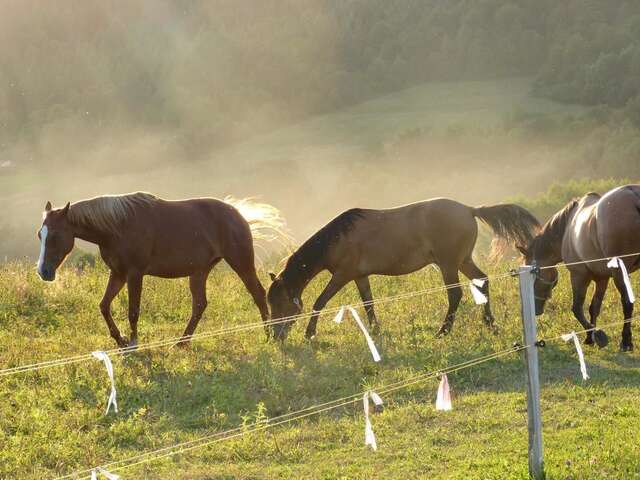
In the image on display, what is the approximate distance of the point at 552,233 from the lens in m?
11.6

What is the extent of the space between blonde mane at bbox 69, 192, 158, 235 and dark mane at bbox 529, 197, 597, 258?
18.2 ft

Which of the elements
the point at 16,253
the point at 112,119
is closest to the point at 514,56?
the point at 112,119

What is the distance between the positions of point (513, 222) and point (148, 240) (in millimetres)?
5122

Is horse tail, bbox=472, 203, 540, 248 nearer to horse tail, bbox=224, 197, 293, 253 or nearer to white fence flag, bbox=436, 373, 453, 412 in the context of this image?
horse tail, bbox=224, 197, 293, 253

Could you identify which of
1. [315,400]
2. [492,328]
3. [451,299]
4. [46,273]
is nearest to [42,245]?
[46,273]

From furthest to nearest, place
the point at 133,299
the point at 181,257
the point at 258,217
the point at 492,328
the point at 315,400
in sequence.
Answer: the point at 258,217 → the point at 492,328 → the point at 181,257 → the point at 133,299 → the point at 315,400

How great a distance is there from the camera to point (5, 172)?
70188 mm

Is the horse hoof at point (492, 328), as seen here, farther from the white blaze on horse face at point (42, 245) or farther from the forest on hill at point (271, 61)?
the forest on hill at point (271, 61)

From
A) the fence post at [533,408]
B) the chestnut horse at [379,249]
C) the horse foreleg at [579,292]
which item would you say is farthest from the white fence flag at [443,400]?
the chestnut horse at [379,249]

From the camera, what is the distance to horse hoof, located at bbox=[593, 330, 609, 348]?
10.1 metres

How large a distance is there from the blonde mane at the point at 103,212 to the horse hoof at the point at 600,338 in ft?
19.7

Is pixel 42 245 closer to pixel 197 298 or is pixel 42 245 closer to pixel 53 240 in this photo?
pixel 53 240

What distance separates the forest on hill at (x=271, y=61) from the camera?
70875 millimetres

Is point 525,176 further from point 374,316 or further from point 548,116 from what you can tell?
point 374,316
